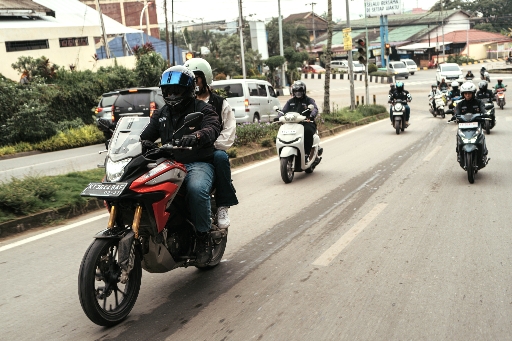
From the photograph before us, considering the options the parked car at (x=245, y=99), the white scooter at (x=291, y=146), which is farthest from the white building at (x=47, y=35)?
the white scooter at (x=291, y=146)

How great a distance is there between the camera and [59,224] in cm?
807

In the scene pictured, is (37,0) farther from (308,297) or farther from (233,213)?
(308,297)

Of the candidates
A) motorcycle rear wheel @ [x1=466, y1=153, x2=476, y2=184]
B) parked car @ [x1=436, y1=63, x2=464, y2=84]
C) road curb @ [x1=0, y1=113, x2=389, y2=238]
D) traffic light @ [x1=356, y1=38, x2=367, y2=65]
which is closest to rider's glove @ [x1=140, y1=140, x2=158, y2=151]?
road curb @ [x1=0, y1=113, x2=389, y2=238]

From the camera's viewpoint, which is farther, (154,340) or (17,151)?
(17,151)

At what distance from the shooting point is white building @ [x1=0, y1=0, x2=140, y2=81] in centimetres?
3300

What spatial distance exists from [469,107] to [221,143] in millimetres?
6878

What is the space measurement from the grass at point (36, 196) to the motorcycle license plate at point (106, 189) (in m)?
4.05

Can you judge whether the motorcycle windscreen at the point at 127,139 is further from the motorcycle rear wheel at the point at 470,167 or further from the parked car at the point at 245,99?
the parked car at the point at 245,99

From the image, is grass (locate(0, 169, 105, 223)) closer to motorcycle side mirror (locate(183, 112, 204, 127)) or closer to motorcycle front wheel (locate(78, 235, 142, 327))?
motorcycle front wheel (locate(78, 235, 142, 327))

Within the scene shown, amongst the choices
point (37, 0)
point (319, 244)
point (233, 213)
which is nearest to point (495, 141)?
point (233, 213)

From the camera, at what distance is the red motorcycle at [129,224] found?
158 inches

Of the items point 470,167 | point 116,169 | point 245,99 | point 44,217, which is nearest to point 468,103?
point 470,167

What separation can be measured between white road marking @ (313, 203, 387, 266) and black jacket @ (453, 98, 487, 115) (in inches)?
135

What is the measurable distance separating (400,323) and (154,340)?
1712 millimetres
